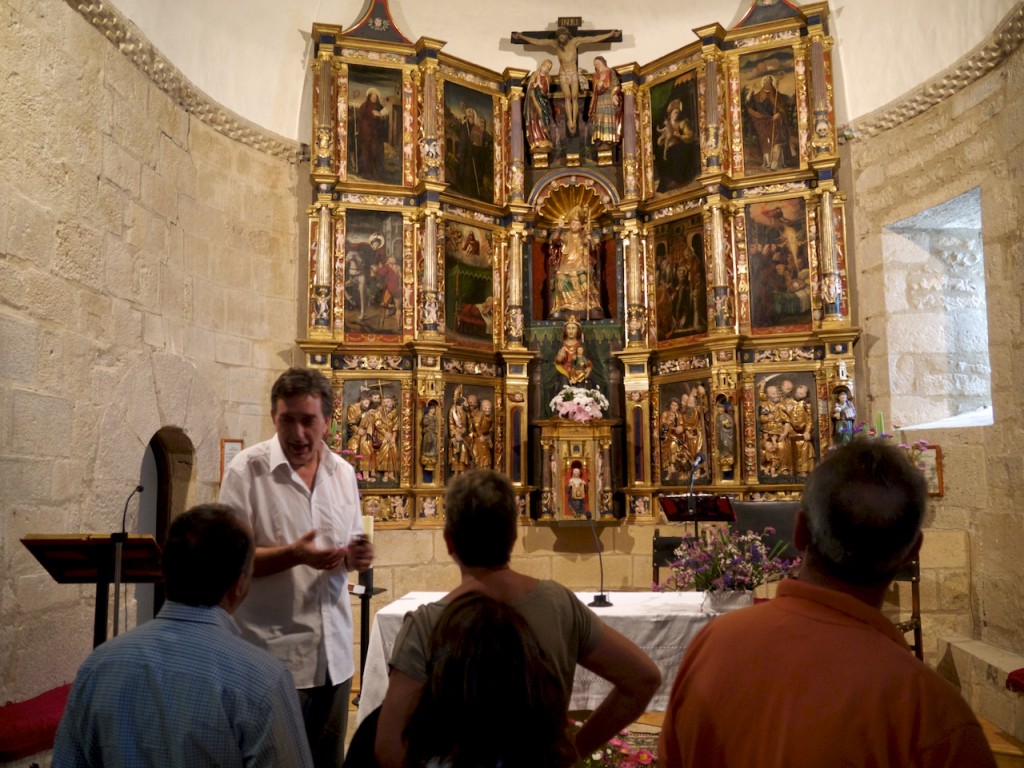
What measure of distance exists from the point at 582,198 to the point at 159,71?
511 cm

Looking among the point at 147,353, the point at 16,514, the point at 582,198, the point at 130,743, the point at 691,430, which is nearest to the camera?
the point at 130,743

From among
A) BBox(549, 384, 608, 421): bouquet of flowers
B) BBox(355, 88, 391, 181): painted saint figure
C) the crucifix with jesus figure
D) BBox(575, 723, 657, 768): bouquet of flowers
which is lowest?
BBox(575, 723, 657, 768): bouquet of flowers

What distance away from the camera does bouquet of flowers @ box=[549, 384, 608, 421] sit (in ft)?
31.2

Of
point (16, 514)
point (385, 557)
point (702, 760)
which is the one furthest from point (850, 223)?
point (702, 760)

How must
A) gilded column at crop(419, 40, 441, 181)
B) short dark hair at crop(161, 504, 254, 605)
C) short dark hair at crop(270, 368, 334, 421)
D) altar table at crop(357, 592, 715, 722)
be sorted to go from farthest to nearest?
gilded column at crop(419, 40, 441, 181) → altar table at crop(357, 592, 715, 722) → short dark hair at crop(270, 368, 334, 421) → short dark hair at crop(161, 504, 254, 605)

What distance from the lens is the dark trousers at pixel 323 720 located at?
9.78 ft

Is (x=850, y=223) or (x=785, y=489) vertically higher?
(x=850, y=223)

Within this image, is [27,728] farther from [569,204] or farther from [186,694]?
[569,204]

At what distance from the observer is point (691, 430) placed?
9570 mm

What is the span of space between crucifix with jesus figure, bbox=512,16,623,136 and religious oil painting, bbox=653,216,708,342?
1.82 m

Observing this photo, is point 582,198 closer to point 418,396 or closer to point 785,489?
point 418,396

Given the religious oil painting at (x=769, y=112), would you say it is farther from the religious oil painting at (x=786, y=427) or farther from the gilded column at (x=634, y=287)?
the religious oil painting at (x=786, y=427)

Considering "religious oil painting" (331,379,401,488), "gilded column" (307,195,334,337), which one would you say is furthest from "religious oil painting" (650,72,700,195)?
"religious oil painting" (331,379,401,488)

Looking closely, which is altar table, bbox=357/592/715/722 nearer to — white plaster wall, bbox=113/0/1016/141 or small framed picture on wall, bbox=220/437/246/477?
small framed picture on wall, bbox=220/437/246/477
